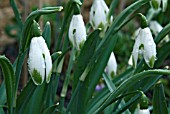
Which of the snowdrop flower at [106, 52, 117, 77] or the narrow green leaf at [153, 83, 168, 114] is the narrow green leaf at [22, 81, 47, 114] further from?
the narrow green leaf at [153, 83, 168, 114]

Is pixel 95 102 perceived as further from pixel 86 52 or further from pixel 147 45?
pixel 147 45

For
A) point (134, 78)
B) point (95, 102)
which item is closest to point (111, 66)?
point (95, 102)

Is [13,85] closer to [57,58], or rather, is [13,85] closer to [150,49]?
[57,58]

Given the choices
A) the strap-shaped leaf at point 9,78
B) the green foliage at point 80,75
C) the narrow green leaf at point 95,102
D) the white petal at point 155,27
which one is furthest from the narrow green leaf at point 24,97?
the white petal at point 155,27

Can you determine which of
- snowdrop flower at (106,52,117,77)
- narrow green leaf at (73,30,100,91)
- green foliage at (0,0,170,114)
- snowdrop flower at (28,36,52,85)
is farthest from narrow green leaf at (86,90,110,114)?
snowdrop flower at (28,36,52,85)

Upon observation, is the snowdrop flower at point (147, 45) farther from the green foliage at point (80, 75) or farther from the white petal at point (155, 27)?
the white petal at point (155, 27)

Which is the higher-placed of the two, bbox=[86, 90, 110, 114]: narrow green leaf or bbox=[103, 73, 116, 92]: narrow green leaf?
bbox=[103, 73, 116, 92]: narrow green leaf
